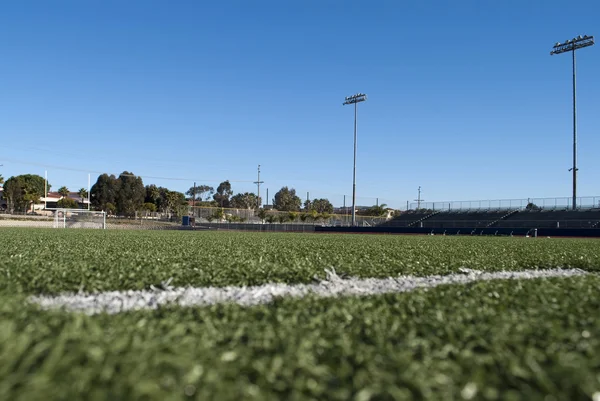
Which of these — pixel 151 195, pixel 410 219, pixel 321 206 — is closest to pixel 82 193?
pixel 151 195

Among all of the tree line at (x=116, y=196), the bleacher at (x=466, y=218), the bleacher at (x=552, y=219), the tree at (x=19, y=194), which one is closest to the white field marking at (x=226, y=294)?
the bleacher at (x=552, y=219)

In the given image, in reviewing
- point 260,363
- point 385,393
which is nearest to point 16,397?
point 260,363

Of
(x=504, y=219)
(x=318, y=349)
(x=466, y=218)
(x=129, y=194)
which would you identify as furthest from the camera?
(x=129, y=194)

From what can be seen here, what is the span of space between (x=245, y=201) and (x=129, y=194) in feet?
103

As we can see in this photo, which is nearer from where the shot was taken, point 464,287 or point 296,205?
point 464,287

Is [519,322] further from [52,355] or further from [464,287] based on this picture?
[52,355]

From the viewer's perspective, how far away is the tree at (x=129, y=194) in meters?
57.0

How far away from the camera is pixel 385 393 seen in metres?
1.33

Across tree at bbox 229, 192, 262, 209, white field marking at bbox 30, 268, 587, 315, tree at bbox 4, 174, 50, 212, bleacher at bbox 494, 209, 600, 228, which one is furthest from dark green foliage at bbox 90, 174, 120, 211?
white field marking at bbox 30, 268, 587, 315

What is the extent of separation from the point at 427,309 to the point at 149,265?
299cm

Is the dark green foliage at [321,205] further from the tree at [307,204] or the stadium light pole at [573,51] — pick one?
the stadium light pole at [573,51]

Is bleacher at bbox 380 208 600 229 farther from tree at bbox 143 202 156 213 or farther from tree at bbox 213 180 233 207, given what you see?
tree at bbox 213 180 233 207

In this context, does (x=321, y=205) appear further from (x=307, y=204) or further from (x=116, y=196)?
(x=116, y=196)

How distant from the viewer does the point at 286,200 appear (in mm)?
92750
